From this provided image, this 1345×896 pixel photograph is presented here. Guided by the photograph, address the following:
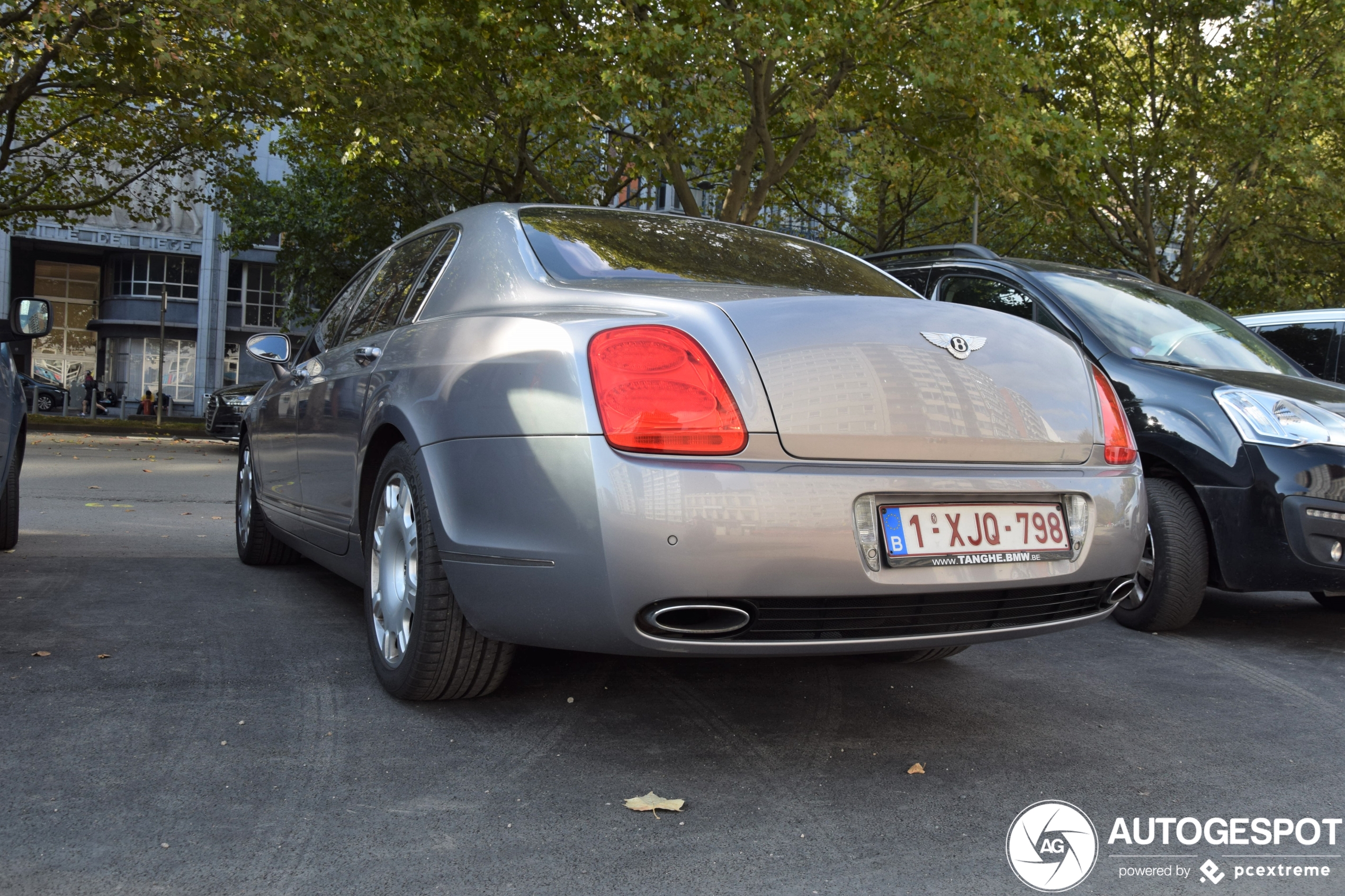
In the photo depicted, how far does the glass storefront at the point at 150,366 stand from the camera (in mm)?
50750

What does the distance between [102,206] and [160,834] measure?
1025 inches

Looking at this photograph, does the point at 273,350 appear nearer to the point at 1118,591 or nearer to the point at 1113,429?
the point at 1113,429

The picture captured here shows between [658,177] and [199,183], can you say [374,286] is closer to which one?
[658,177]

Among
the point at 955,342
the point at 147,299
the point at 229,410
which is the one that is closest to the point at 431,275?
the point at 955,342

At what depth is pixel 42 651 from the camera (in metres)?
3.68

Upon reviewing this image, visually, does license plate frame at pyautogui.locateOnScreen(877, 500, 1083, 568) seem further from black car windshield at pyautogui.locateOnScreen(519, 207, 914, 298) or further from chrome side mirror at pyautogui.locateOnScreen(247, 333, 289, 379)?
chrome side mirror at pyautogui.locateOnScreen(247, 333, 289, 379)

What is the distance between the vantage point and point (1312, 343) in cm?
816

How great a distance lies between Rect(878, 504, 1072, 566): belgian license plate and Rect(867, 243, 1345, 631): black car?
2.07 m

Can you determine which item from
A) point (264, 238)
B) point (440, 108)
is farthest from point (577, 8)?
point (264, 238)

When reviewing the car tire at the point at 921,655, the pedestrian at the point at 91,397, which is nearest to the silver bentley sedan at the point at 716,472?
the car tire at the point at 921,655

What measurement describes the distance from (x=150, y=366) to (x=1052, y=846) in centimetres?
5451

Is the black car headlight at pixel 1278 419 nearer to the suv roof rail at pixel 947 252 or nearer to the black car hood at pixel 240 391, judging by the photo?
the suv roof rail at pixel 947 252

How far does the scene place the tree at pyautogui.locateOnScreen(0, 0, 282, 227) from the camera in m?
13.0

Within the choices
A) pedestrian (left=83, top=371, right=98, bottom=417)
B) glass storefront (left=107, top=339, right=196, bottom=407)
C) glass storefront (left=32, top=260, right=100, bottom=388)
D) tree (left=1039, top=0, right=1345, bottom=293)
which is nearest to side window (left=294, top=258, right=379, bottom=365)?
tree (left=1039, top=0, right=1345, bottom=293)
